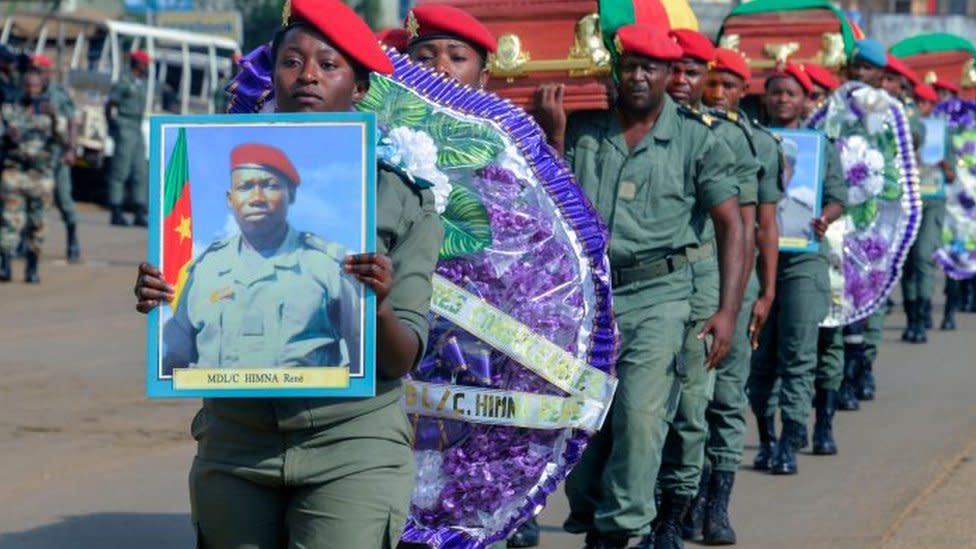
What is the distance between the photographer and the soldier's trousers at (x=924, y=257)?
15.6 metres

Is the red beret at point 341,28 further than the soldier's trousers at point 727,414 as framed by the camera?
No

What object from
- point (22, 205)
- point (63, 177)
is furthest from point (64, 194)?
point (22, 205)

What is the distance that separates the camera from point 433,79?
5.72 metres

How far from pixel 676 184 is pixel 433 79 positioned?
1.55 m

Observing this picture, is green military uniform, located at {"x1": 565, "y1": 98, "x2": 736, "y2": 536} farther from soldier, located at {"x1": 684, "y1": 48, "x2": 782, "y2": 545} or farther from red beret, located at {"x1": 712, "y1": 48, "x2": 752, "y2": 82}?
red beret, located at {"x1": 712, "y1": 48, "x2": 752, "y2": 82}

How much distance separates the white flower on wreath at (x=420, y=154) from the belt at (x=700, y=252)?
5.44 ft

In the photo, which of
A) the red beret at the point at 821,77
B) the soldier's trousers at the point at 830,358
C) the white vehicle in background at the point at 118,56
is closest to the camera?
the soldier's trousers at the point at 830,358

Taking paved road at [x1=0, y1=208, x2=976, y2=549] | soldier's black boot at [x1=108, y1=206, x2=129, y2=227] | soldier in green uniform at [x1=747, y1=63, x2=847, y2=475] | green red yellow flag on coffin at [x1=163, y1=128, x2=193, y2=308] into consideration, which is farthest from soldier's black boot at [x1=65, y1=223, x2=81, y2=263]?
green red yellow flag on coffin at [x1=163, y1=128, x2=193, y2=308]

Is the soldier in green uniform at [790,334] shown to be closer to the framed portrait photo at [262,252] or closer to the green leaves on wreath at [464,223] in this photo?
the green leaves on wreath at [464,223]

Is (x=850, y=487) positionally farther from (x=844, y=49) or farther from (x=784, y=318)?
(x=844, y=49)

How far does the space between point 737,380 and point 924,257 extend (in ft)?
25.3

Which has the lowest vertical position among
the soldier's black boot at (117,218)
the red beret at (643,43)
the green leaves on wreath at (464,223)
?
the soldier's black boot at (117,218)

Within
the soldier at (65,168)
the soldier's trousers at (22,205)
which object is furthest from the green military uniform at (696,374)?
the soldier at (65,168)

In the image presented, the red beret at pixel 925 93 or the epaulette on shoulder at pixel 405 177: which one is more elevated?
the red beret at pixel 925 93
